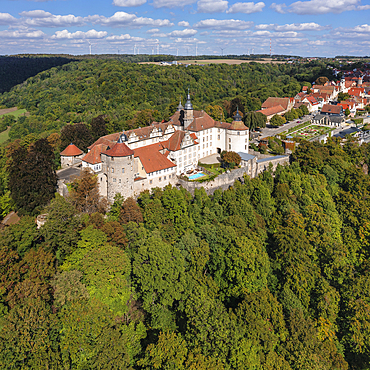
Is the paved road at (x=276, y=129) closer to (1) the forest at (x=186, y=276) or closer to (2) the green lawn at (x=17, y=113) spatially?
(1) the forest at (x=186, y=276)

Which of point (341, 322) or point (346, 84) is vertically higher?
point (346, 84)

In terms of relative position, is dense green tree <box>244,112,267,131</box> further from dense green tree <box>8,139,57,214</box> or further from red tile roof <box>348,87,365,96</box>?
red tile roof <box>348,87,365,96</box>

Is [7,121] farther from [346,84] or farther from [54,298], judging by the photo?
[346,84]

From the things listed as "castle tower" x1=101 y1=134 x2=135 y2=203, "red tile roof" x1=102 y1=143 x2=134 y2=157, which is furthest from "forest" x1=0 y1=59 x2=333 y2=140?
"red tile roof" x1=102 y1=143 x2=134 y2=157

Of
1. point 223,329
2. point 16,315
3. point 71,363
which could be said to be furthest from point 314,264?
point 16,315

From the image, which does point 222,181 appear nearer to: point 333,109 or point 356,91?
point 333,109

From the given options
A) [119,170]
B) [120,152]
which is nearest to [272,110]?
[120,152]

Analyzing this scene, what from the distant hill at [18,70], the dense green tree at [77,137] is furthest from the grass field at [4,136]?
the distant hill at [18,70]
